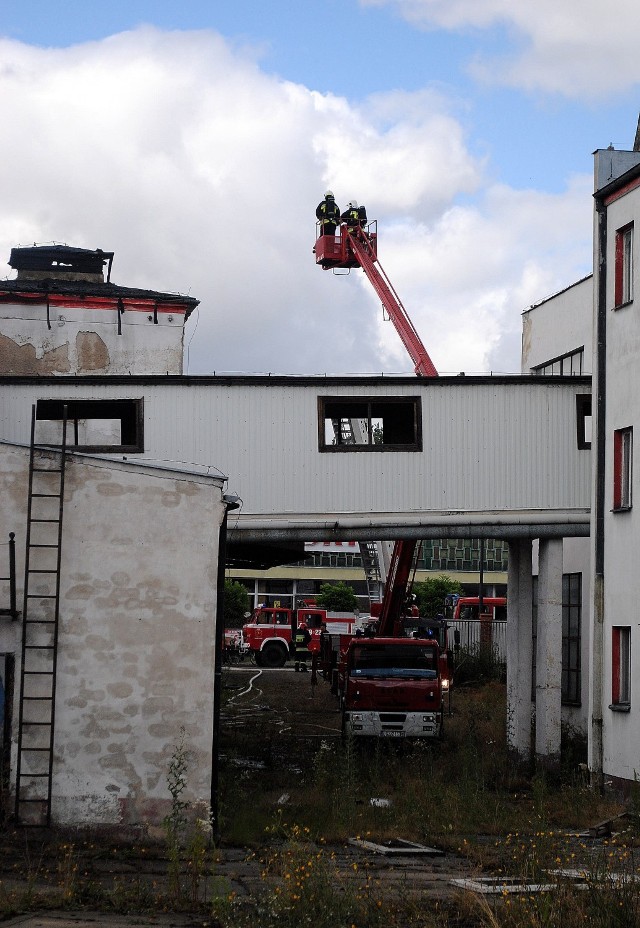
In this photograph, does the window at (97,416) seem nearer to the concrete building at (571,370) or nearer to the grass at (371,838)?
the grass at (371,838)

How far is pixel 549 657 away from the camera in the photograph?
2141cm

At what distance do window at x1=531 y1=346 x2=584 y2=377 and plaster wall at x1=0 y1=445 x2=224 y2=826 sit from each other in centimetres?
1409

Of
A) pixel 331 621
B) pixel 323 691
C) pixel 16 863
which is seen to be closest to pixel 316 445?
pixel 16 863

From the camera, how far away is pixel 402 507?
20891 mm

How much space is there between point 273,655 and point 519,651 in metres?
27.0

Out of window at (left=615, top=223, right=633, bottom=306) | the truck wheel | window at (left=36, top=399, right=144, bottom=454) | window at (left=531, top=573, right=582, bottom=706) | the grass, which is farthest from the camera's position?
the truck wheel

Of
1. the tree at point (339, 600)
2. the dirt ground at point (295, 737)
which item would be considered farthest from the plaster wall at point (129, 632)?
the tree at point (339, 600)

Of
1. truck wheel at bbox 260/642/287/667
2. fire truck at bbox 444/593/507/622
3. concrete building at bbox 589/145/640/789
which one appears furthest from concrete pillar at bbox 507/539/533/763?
fire truck at bbox 444/593/507/622

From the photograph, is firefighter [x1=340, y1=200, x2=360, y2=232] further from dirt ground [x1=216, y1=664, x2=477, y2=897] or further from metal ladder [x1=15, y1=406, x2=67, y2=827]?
metal ladder [x1=15, y1=406, x2=67, y2=827]

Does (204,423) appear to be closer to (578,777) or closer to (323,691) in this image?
(578,777)

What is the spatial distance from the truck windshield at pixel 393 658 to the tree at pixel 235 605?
132ft

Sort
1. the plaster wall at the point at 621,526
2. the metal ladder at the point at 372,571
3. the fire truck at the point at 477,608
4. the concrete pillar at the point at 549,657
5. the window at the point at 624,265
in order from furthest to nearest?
the fire truck at the point at 477,608 < the metal ladder at the point at 372,571 < the concrete pillar at the point at 549,657 < the window at the point at 624,265 < the plaster wall at the point at 621,526

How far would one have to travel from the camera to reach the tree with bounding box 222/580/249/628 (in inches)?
2539

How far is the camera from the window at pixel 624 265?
18.9 m
